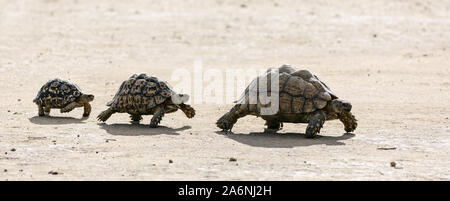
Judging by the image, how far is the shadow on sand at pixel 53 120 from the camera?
1372 centimetres

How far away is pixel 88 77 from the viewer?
784 inches

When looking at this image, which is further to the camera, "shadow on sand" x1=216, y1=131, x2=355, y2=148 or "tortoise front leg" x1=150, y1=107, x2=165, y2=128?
"tortoise front leg" x1=150, y1=107, x2=165, y2=128

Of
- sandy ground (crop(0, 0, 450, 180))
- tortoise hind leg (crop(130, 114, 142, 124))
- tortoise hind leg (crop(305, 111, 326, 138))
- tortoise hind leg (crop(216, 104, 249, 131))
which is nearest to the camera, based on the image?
sandy ground (crop(0, 0, 450, 180))

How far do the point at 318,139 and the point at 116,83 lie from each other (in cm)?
778

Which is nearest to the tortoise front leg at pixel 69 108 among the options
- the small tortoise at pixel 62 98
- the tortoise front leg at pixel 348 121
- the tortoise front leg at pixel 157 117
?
the small tortoise at pixel 62 98

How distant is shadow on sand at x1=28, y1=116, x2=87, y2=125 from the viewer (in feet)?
45.0

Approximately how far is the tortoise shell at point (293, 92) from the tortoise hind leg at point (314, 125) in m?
0.11

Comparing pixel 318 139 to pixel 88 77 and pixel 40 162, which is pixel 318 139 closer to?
pixel 40 162

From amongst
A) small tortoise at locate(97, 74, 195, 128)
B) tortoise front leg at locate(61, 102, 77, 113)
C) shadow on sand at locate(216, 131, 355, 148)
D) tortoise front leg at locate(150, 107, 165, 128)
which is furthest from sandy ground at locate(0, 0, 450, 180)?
tortoise front leg at locate(61, 102, 77, 113)

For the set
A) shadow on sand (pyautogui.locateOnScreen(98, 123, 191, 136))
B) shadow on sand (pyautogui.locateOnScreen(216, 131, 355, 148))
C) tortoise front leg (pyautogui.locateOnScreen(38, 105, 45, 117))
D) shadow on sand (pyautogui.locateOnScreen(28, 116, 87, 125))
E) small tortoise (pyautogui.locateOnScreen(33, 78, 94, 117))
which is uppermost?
small tortoise (pyautogui.locateOnScreen(33, 78, 94, 117))

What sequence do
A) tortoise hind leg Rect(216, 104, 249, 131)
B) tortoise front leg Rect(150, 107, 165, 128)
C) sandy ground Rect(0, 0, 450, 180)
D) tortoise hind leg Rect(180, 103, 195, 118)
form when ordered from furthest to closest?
tortoise hind leg Rect(180, 103, 195, 118)
tortoise front leg Rect(150, 107, 165, 128)
tortoise hind leg Rect(216, 104, 249, 131)
sandy ground Rect(0, 0, 450, 180)

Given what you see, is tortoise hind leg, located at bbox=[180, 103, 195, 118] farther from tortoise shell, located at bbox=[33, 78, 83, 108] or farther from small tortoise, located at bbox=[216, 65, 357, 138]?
tortoise shell, located at bbox=[33, 78, 83, 108]

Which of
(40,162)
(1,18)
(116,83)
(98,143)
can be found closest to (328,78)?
Answer: (116,83)
